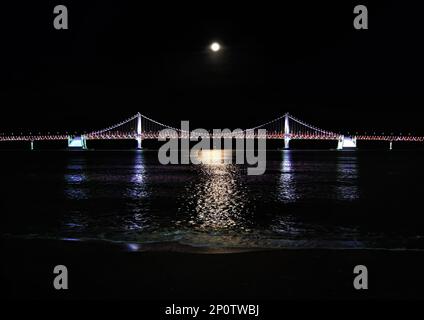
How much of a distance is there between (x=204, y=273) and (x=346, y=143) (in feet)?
299

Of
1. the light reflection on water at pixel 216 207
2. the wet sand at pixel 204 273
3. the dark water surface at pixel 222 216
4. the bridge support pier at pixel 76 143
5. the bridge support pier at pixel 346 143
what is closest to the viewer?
the wet sand at pixel 204 273

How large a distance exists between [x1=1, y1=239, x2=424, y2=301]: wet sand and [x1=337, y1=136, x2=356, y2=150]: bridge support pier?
81669 mm

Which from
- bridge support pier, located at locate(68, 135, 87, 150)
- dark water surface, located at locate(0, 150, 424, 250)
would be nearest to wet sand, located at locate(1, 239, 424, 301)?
dark water surface, located at locate(0, 150, 424, 250)

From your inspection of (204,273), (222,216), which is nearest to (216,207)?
(222,216)

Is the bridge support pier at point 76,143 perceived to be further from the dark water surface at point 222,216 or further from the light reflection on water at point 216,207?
the light reflection on water at point 216,207

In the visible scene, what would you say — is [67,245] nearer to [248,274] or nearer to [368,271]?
[248,274]

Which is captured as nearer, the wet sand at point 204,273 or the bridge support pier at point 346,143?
the wet sand at point 204,273

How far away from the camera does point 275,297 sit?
→ 4352 mm

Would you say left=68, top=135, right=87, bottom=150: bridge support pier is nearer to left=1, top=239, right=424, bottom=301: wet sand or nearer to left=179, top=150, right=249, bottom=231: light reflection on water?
left=179, top=150, right=249, bottom=231: light reflection on water

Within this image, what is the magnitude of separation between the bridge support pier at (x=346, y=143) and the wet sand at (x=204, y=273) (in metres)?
81.7

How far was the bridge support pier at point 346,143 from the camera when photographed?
87312 mm

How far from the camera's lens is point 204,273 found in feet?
16.4

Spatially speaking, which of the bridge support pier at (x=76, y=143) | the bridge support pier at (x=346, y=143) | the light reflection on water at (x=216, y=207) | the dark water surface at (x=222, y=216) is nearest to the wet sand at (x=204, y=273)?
the dark water surface at (x=222, y=216)

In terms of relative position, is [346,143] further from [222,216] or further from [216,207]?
[222,216]
